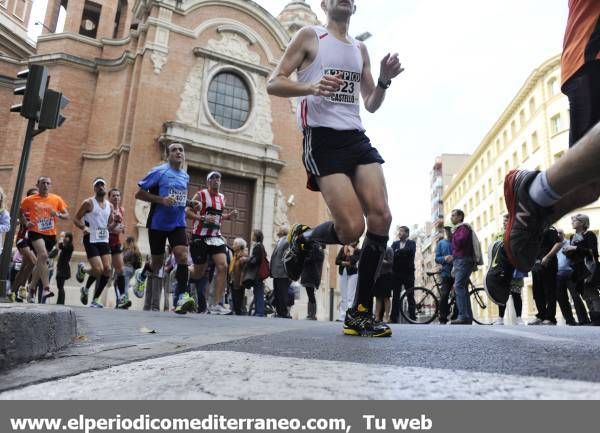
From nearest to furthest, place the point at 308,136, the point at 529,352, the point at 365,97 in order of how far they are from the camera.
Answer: the point at 529,352 → the point at 308,136 → the point at 365,97

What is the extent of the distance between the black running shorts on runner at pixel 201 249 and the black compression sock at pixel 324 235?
3618 mm

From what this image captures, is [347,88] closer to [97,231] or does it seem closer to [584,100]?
[584,100]

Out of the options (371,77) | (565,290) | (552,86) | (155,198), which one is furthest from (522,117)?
(371,77)

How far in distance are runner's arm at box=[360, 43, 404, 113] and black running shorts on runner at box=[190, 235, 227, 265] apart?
13.6 feet

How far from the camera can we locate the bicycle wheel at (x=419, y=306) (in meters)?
8.77

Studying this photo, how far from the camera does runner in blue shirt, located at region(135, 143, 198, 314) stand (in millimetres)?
6406

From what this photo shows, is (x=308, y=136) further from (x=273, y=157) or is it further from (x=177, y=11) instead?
(x=177, y=11)

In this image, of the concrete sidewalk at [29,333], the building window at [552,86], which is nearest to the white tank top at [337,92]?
the concrete sidewalk at [29,333]

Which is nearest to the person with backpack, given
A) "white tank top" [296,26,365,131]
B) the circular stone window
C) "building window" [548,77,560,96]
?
"white tank top" [296,26,365,131]

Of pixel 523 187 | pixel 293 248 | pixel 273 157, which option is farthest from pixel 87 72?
pixel 523 187

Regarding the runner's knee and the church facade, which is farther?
the church facade

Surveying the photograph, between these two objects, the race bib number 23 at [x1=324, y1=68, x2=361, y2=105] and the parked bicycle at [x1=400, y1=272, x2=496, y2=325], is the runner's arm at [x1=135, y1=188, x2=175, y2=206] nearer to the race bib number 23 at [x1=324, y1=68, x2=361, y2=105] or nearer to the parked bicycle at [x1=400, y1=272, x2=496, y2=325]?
the race bib number 23 at [x1=324, y1=68, x2=361, y2=105]

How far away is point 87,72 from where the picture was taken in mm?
19234
